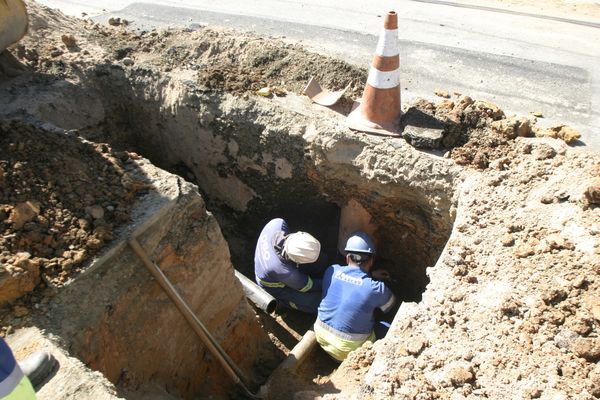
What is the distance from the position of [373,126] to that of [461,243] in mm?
1431

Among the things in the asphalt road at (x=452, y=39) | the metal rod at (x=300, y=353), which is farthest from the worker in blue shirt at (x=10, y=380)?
the asphalt road at (x=452, y=39)

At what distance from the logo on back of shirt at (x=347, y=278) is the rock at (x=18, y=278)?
2485mm

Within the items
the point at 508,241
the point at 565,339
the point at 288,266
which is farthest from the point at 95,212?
the point at 565,339

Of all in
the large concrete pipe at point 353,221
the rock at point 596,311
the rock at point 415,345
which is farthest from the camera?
the large concrete pipe at point 353,221

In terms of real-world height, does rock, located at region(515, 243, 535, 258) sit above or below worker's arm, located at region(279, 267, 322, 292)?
above

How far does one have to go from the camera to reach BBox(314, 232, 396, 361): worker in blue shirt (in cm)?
443

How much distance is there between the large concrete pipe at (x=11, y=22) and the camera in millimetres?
4613

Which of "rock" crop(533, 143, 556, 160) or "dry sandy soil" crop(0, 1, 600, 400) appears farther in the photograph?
"rock" crop(533, 143, 556, 160)

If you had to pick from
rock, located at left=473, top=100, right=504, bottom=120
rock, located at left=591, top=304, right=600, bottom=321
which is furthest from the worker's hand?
rock, located at left=591, top=304, right=600, bottom=321

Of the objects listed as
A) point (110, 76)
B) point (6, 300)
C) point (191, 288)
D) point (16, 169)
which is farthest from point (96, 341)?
point (110, 76)

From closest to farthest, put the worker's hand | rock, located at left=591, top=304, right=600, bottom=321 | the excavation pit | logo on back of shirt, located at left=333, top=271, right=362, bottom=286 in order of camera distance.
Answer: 1. rock, located at left=591, top=304, right=600, bottom=321
2. the excavation pit
3. logo on back of shirt, located at left=333, top=271, right=362, bottom=286
4. the worker's hand

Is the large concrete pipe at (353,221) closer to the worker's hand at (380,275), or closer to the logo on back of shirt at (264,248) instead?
the worker's hand at (380,275)

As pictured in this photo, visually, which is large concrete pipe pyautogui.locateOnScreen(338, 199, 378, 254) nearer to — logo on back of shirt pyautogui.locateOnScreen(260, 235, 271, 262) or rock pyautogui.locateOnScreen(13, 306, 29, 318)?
logo on back of shirt pyautogui.locateOnScreen(260, 235, 271, 262)

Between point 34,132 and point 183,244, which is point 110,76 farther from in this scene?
point 183,244
